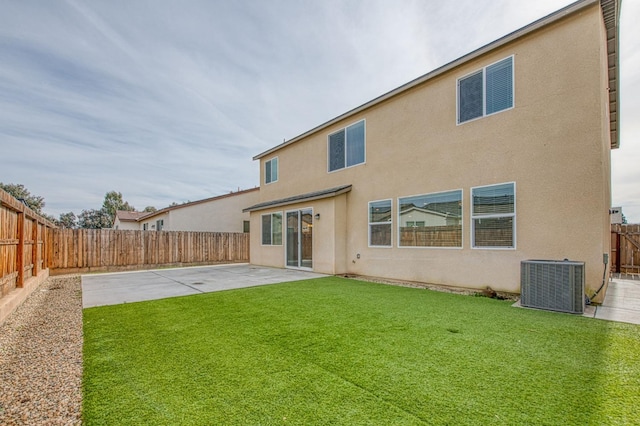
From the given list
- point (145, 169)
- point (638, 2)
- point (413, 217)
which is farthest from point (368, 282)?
point (145, 169)

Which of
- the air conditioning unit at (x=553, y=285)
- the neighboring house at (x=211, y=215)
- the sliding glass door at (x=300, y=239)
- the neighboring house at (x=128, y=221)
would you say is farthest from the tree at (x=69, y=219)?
the air conditioning unit at (x=553, y=285)

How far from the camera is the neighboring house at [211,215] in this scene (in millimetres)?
20312

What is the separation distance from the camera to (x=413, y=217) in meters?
9.29

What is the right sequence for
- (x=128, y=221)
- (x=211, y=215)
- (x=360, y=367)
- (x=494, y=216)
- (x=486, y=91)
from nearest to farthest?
(x=360, y=367) → (x=494, y=216) → (x=486, y=91) → (x=211, y=215) → (x=128, y=221)

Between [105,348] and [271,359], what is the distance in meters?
2.31

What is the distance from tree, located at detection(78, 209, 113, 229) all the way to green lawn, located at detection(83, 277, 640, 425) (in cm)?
5229

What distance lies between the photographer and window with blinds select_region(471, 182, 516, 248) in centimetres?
718

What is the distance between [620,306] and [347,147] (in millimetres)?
8851

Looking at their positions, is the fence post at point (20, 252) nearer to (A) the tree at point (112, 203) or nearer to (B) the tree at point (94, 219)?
(B) the tree at point (94, 219)

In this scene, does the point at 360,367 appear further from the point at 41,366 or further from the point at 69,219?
the point at 69,219

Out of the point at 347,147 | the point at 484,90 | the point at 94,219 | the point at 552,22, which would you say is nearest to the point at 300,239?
the point at 347,147

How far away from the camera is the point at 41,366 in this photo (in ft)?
11.6

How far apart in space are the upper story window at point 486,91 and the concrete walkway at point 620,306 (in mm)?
4736

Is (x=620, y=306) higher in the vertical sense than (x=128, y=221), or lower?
lower
